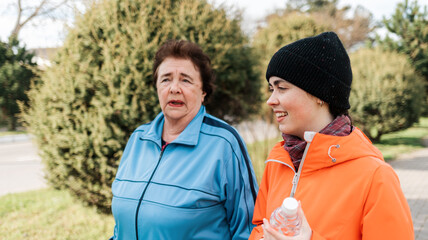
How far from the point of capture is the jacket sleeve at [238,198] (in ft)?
5.93

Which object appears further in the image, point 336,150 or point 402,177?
point 402,177

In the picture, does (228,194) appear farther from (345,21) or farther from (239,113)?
(345,21)

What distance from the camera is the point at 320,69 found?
1373 millimetres

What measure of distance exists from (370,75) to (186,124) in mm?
12390

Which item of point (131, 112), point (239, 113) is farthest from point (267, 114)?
point (131, 112)

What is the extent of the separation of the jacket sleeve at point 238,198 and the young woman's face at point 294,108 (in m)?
0.51

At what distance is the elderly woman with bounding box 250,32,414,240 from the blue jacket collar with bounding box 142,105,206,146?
56 cm

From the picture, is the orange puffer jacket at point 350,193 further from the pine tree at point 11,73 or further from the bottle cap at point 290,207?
the pine tree at point 11,73

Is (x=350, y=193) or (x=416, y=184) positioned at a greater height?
(x=350, y=193)

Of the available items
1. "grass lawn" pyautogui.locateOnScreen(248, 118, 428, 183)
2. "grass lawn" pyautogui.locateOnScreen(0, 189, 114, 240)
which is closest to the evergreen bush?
"grass lawn" pyautogui.locateOnScreen(248, 118, 428, 183)

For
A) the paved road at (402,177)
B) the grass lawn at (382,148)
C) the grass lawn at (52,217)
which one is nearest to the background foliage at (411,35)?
the grass lawn at (382,148)

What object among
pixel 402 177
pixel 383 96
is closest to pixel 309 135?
pixel 402 177

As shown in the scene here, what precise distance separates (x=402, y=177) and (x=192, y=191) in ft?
25.0

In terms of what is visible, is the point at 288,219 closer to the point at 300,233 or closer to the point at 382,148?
the point at 300,233
